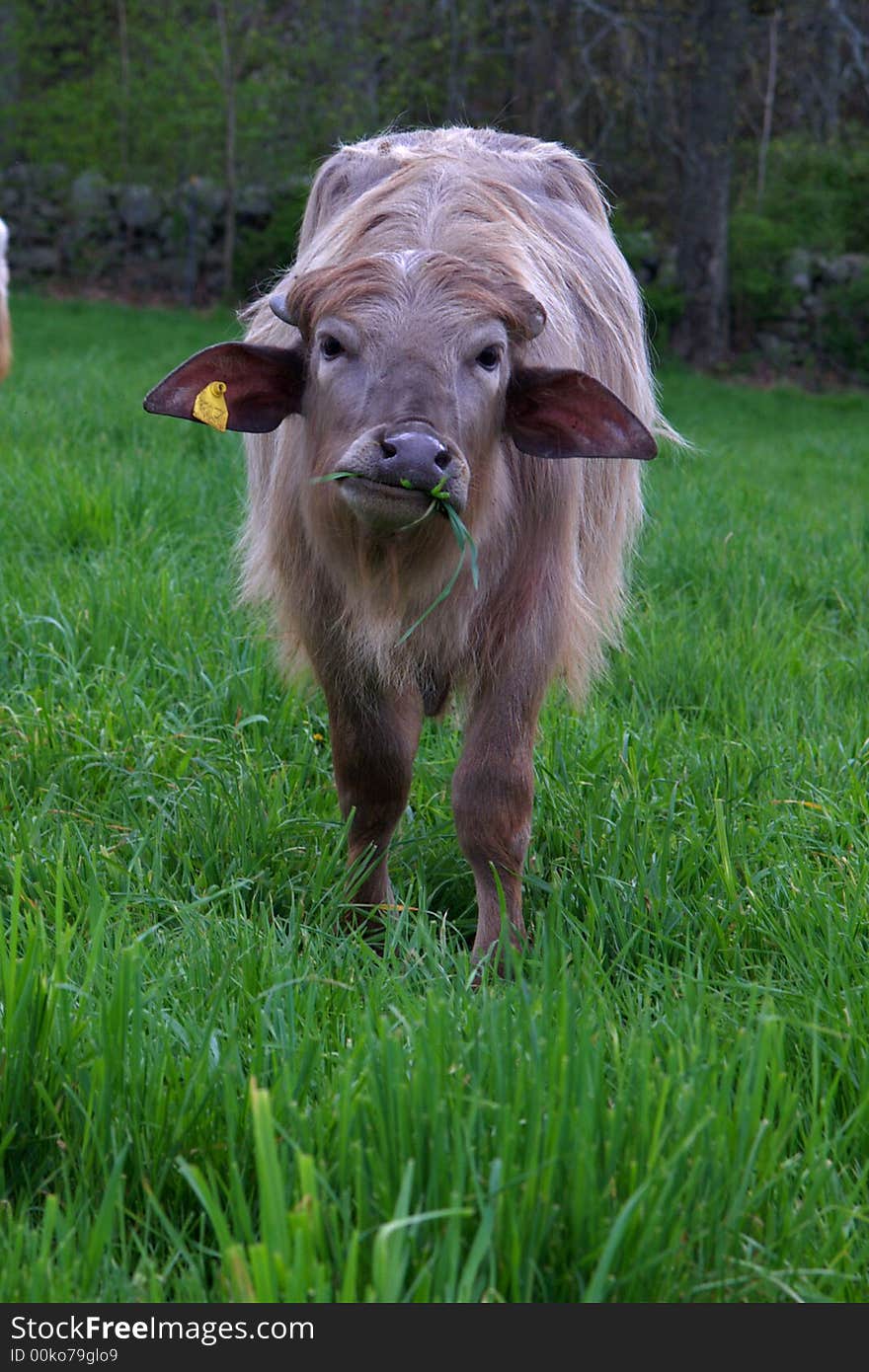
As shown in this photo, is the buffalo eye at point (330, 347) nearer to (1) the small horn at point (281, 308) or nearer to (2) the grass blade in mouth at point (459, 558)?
(1) the small horn at point (281, 308)

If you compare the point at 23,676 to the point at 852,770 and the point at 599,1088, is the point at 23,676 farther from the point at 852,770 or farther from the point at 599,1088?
the point at 599,1088

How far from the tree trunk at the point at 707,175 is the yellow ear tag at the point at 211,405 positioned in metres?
16.0

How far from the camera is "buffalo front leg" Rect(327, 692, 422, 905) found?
3.35 m

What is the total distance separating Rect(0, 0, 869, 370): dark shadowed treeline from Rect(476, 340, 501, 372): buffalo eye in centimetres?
1577

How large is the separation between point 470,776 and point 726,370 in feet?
54.5

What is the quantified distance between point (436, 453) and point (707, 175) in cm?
1666

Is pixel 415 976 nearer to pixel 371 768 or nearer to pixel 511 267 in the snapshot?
pixel 371 768

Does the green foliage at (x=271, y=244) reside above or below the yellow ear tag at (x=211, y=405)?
below

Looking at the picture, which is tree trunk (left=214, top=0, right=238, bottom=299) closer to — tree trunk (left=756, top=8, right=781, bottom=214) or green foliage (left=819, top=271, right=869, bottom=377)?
tree trunk (left=756, top=8, right=781, bottom=214)

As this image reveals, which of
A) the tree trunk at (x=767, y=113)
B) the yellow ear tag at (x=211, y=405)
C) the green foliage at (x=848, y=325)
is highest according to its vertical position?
the tree trunk at (x=767, y=113)

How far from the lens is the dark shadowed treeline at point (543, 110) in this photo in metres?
18.3

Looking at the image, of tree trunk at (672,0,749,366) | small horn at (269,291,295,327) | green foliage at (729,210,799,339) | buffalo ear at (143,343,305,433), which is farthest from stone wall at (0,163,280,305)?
buffalo ear at (143,343,305,433)

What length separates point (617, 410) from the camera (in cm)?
287

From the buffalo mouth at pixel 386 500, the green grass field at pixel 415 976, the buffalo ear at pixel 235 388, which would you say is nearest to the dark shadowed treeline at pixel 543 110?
the green grass field at pixel 415 976
